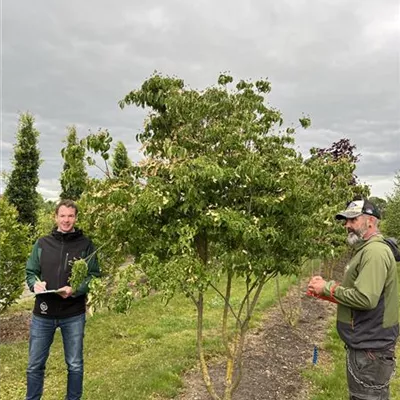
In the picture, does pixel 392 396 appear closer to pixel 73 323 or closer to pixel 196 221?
pixel 196 221

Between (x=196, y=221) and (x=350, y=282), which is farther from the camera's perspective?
(x=196, y=221)

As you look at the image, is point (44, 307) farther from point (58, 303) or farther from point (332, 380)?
point (332, 380)

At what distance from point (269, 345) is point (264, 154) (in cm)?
507

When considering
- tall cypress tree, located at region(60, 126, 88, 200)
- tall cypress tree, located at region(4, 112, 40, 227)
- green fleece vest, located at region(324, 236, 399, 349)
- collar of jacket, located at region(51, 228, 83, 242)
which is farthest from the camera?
tall cypress tree, located at region(4, 112, 40, 227)

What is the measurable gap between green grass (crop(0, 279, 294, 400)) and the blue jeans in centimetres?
106

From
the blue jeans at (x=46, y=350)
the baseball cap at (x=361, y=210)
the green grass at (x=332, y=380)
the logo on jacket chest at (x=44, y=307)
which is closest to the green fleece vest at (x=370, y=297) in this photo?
the baseball cap at (x=361, y=210)

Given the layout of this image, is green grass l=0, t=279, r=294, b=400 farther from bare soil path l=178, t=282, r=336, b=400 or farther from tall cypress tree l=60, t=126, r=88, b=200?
tall cypress tree l=60, t=126, r=88, b=200

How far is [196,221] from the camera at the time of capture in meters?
4.10

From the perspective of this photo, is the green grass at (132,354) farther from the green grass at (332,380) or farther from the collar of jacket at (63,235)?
the green grass at (332,380)

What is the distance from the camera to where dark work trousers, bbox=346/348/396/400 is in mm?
3688

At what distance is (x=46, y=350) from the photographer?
4.73 meters

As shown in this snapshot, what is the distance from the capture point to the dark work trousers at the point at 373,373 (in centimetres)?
369

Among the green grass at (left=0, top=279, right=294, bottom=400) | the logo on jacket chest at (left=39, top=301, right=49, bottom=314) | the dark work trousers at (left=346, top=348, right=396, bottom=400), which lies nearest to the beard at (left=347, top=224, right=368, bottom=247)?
the dark work trousers at (left=346, top=348, right=396, bottom=400)

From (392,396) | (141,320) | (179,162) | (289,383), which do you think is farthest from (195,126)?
(141,320)
